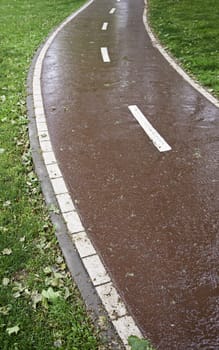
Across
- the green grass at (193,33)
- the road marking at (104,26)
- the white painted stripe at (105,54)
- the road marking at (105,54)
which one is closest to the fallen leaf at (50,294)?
the green grass at (193,33)

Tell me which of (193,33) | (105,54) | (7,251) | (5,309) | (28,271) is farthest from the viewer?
(193,33)

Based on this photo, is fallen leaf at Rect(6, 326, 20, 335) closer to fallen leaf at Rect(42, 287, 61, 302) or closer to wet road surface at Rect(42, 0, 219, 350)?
fallen leaf at Rect(42, 287, 61, 302)

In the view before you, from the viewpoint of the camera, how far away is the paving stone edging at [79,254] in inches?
147

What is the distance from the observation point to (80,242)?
4730 millimetres

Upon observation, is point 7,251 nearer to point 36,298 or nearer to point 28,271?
point 28,271

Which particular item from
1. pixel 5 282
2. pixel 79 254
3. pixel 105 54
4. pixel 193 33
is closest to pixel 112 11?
pixel 193 33

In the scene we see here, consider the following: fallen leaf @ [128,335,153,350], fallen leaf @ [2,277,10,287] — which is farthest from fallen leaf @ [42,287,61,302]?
fallen leaf @ [128,335,153,350]

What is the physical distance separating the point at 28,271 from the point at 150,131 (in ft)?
12.8

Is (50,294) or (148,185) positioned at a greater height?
(50,294)

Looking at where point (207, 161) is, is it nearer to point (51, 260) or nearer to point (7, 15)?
point (51, 260)

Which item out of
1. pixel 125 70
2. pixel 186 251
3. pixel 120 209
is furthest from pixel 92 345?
pixel 125 70

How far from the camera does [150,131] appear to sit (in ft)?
24.2

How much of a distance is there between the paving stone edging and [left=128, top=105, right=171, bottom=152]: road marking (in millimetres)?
1737

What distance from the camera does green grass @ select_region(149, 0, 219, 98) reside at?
10.9 metres
